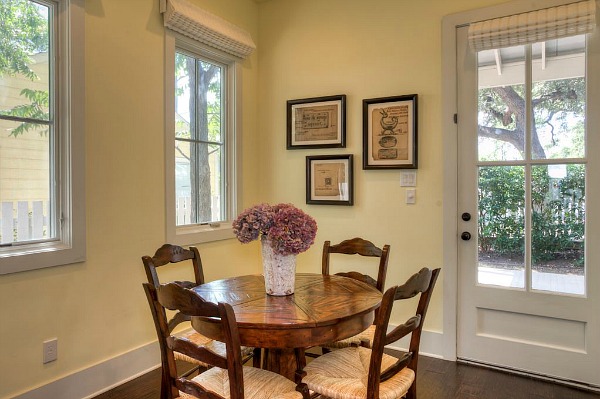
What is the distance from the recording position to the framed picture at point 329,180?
10.6 feet

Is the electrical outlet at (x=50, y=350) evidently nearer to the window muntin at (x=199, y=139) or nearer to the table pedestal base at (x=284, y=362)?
the window muntin at (x=199, y=139)

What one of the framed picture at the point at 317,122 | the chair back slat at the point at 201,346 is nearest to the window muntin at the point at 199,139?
the framed picture at the point at 317,122

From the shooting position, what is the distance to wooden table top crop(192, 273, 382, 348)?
1.47 metres

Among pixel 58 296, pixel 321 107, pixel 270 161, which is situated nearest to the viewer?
pixel 58 296

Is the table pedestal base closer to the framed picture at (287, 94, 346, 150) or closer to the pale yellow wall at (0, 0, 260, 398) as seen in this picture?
the pale yellow wall at (0, 0, 260, 398)

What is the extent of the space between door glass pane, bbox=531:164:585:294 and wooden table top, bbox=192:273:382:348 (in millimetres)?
1317

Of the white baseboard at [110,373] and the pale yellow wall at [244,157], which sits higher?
the pale yellow wall at [244,157]

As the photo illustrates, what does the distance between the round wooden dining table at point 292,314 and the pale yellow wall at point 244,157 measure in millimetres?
840

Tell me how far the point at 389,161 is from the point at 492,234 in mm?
860

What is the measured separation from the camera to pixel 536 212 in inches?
102

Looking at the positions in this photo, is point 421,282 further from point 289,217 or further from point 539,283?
point 539,283

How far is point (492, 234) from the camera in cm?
273

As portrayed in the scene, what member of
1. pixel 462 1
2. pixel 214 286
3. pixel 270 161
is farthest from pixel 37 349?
pixel 462 1

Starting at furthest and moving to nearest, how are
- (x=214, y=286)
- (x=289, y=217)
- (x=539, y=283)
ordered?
(x=539, y=283)
(x=214, y=286)
(x=289, y=217)
